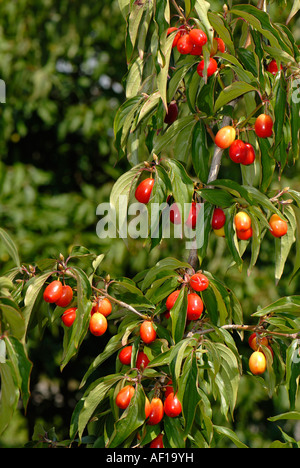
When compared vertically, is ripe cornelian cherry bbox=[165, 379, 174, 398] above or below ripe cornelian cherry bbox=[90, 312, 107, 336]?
below

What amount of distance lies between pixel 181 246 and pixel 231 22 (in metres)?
1.39

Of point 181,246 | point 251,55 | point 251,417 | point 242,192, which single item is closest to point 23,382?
point 242,192

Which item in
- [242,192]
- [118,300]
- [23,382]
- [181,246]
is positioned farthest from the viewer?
[181,246]

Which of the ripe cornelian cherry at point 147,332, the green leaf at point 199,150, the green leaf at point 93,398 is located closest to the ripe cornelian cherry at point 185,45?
the green leaf at point 199,150

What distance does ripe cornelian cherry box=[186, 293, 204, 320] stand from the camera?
109cm

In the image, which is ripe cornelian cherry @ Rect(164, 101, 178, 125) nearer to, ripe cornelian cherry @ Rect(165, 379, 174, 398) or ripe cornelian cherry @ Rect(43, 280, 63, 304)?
ripe cornelian cherry @ Rect(43, 280, 63, 304)

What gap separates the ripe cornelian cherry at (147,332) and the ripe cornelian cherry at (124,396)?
9 cm

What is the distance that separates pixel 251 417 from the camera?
8.89 ft

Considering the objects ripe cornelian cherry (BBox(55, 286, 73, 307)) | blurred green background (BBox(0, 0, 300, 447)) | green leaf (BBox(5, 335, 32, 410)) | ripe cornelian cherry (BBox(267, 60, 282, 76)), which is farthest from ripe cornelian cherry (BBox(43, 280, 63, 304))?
blurred green background (BBox(0, 0, 300, 447))

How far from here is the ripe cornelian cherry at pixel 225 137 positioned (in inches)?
44.5

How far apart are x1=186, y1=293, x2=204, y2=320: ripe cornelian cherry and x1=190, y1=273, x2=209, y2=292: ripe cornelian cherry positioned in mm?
20

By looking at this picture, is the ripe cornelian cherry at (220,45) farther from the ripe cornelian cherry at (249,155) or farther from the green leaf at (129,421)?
the green leaf at (129,421)

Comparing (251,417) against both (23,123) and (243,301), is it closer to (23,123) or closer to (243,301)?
(243,301)

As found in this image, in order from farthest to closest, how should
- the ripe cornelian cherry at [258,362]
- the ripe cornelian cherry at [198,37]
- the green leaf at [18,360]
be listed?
the ripe cornelian cherry at [258,362]
the ripe cornelian cherry at [198,37]
the green leaf at [18,360]
